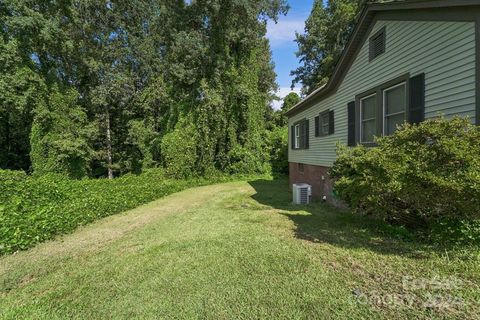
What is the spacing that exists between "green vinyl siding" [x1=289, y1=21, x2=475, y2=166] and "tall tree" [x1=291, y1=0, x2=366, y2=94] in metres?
15.2

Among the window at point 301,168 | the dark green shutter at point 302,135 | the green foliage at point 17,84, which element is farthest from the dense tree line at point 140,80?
the dark green shutter at point 302,135

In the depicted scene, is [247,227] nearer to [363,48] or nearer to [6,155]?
[363,48]

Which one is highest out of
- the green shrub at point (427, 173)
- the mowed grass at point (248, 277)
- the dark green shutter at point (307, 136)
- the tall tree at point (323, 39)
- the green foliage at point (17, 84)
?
the tall tree at point (323, 39)

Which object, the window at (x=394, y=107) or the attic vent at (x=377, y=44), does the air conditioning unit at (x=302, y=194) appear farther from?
the attic vent at (x=377, y=44)

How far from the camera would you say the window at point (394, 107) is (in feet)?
18.6

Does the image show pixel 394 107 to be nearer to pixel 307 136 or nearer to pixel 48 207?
pixel 307 136

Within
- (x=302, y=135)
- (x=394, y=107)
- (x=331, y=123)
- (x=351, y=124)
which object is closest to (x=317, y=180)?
(x=331, y=123)

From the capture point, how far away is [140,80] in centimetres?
2133

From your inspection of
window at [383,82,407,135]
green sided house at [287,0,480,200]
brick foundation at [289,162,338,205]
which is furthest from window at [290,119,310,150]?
window at [383,82,407,135]

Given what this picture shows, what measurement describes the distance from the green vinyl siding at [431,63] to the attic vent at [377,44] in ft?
0.44

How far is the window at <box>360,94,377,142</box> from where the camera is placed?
678 cm

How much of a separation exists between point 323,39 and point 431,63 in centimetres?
2299

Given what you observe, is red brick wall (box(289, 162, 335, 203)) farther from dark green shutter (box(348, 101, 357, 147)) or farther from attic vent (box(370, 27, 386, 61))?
attic vent (box(370, 27, 386, 61))

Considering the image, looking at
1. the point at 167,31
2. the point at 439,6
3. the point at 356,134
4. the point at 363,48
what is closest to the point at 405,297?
the point at 439,6
